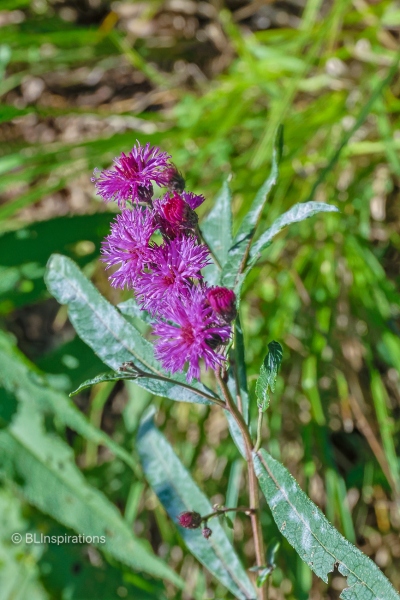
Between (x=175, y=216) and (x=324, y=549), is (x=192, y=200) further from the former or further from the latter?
(x=324, y=549)

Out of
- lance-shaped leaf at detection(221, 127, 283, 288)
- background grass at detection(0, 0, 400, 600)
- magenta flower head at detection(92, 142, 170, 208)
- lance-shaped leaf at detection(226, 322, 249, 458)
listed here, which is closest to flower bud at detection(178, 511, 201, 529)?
lance-shaped leaf at detection(226, 322, 249, 458)

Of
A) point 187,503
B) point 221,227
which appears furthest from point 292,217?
point 187,503

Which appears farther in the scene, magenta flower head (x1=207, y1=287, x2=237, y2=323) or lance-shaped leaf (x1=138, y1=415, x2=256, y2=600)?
lance-shaped leaf (x1=138, y1=415, x2=256, y2=600)

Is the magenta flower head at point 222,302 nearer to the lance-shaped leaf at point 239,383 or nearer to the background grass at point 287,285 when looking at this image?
the lance-shaped leaf at point 239,383

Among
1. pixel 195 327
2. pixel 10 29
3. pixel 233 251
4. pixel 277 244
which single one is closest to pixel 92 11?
pixel 10 29

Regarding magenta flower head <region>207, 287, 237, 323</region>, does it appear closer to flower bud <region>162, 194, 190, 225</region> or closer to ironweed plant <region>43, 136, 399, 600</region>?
ironweed plant <region>43, 136, 399, 600</region>

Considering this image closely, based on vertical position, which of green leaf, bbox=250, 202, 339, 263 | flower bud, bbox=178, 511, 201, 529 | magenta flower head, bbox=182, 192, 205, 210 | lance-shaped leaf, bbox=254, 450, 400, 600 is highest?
magenta flower head, bbox=182, 192, 205, 210

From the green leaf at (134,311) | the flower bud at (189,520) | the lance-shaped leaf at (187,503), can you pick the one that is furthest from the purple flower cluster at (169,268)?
the lance-shaped leaf at (187,503)
